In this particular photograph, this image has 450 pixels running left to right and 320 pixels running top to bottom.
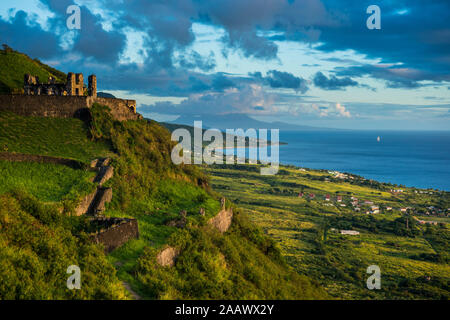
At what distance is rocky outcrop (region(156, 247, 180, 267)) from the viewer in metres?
13.3

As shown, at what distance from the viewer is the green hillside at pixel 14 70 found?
2672 centimetres

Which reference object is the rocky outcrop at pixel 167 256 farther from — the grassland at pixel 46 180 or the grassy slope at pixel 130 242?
the grassland at pixel 46 180

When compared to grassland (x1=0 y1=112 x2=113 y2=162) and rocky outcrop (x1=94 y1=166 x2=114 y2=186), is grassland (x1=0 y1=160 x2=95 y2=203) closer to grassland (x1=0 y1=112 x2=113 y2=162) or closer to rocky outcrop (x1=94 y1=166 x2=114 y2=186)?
rocky outcrop (x1=94 y1=166 x2=114 y2=186)

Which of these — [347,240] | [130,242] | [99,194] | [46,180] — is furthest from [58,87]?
[347,240]

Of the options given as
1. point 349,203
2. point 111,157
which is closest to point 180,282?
point 111,157

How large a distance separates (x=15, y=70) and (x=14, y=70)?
0.09 metres

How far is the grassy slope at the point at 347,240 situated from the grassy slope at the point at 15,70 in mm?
34941

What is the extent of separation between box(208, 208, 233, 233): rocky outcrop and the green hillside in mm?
17129

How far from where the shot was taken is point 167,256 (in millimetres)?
13766

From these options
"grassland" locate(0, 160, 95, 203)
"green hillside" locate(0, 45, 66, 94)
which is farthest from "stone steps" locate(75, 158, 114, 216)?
"green hillside" locate(0, 45, 66, 94)

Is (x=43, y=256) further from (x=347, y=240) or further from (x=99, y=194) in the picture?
(x=347, y=240)
